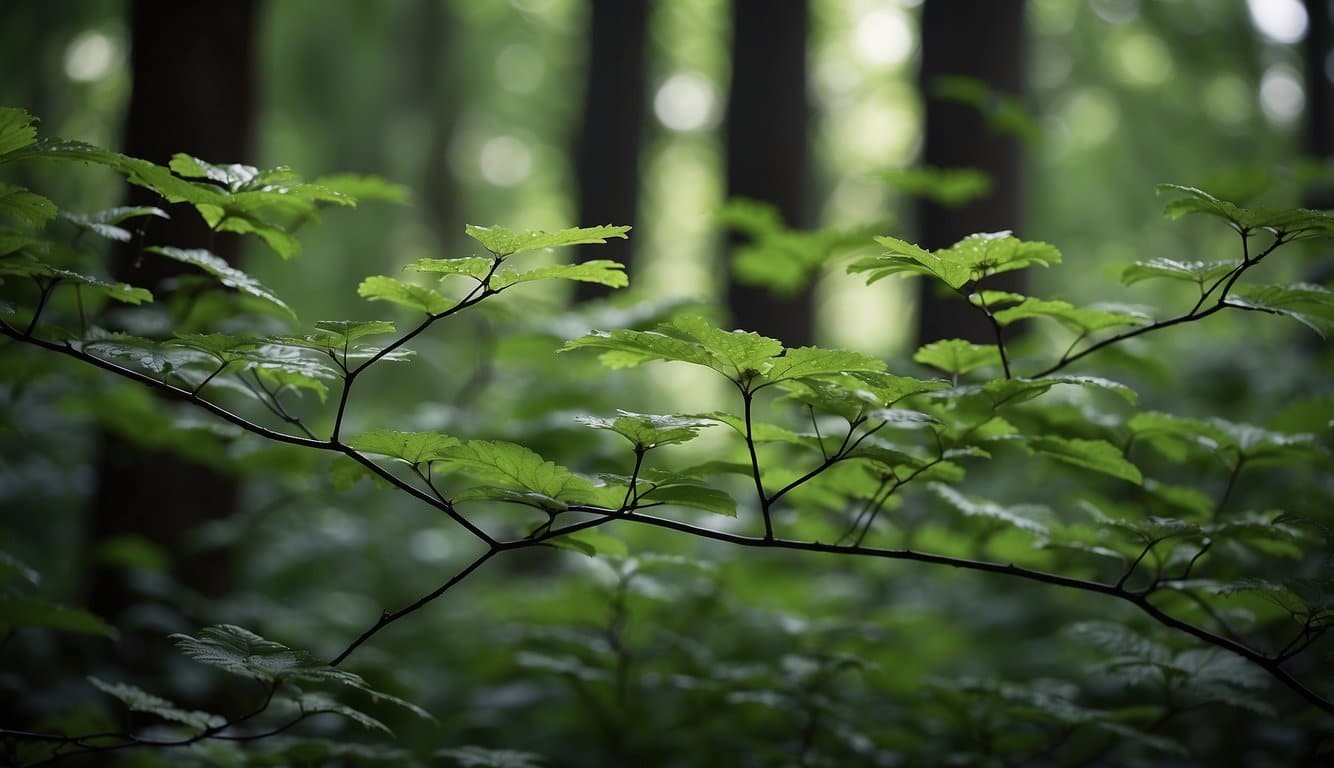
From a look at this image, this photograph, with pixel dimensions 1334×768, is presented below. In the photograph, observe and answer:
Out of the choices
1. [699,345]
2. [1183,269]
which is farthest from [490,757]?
[1183,269]

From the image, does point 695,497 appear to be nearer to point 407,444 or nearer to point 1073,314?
point 407,444

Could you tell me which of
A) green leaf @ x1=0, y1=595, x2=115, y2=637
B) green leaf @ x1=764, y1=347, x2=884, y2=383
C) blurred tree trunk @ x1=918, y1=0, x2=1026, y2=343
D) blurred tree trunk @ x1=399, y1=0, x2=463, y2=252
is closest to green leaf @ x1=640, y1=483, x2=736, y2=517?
green leaf @ x1=764, y1=347, x2=884, y2=383

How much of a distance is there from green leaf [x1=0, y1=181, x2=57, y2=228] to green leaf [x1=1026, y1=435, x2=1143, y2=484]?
1.88 meters

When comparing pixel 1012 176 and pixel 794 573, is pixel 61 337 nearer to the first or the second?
pixel 794 573

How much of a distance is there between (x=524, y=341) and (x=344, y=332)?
4.35 feet

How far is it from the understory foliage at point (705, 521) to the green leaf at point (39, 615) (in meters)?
0.02

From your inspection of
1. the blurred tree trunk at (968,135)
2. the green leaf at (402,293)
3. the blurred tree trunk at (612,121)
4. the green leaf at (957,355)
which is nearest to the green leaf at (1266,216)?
the green leaf at (957,355)

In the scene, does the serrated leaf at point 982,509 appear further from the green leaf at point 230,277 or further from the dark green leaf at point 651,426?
the green leaf at point 230,277

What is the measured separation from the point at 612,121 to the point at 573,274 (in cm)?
536

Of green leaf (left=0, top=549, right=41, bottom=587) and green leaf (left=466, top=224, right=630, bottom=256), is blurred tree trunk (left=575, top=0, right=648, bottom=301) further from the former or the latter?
green leaf (left=466, top=224, right=630, bottom=256)

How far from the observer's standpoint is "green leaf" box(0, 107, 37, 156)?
1.35 metres

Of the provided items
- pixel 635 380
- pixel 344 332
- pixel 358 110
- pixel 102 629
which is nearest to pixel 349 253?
pixel 358 110

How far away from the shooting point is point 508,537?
124 inches

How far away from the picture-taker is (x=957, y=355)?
178 cm
